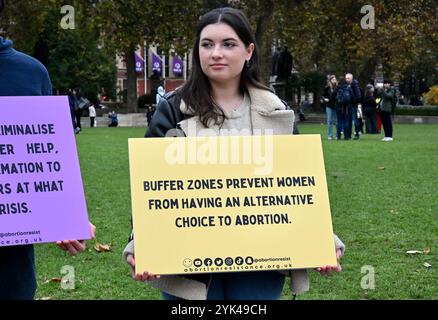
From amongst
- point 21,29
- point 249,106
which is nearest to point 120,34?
point 21,29

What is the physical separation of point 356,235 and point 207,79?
195 inches

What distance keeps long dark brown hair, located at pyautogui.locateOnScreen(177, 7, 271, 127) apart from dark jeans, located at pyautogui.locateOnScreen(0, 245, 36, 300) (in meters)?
0.92

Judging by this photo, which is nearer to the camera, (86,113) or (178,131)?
(178,131)

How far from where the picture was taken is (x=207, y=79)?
3.39 m

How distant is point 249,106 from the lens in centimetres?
338

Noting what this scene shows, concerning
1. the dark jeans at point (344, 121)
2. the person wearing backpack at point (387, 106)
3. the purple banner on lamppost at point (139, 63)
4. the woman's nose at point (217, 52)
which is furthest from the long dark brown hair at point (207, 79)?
the purple banner on lamppost at point (139, 63)

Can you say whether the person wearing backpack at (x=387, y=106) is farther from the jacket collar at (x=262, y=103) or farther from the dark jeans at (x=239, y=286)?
the dark jeans at (x=239, y=286)

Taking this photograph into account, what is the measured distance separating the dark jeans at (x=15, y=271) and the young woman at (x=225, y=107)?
1.36ft

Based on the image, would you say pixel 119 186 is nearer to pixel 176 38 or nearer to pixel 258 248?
pixel 258 248

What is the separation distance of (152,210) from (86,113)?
52899 mm

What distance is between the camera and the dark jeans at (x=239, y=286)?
320 centimetres

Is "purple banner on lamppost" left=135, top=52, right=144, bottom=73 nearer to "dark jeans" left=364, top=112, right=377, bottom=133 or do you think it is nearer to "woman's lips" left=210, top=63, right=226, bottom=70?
"dark jeans" left=364, top=112, right=377, bottom=133

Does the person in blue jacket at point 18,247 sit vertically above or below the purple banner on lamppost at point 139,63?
above

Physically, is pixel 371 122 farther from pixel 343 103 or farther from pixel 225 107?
pixel 225 107
